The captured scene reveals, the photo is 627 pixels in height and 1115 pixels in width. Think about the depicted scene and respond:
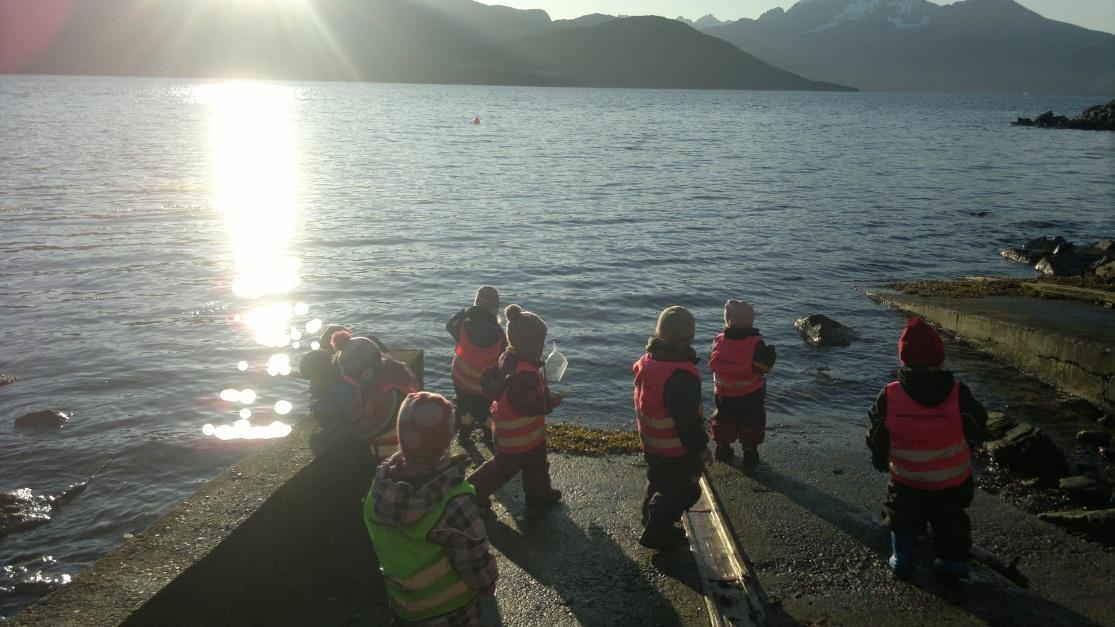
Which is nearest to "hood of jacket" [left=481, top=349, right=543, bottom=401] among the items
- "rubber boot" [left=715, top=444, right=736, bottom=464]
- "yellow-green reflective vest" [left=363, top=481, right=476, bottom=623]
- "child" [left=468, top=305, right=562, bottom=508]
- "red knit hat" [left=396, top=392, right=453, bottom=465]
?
"child" [left=468, top=305, right=562, bottom=508]

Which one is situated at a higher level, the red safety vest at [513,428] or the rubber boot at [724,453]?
the red safety vest at [513,428]

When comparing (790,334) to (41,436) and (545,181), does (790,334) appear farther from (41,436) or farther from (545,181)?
(545,181)

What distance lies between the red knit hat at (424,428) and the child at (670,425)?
91.8 inches

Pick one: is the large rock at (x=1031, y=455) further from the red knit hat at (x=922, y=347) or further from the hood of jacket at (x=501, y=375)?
the hood of jacket at (x=501, y=375)

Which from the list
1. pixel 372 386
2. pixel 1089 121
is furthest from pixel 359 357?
pixel 1089 121

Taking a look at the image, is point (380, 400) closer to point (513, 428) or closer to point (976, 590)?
point (513, 428)

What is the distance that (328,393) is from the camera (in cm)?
632

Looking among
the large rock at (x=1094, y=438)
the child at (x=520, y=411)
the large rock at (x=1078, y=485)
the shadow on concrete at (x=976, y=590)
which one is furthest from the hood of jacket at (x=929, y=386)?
the large rock at (x=1094, y=438)

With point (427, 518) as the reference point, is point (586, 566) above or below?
below

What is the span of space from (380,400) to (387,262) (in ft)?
50.6

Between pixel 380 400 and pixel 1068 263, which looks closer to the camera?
pixel 380 400

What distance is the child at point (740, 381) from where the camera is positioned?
7.86 metres

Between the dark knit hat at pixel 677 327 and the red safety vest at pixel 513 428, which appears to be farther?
the red safety vest at pixel 513 428

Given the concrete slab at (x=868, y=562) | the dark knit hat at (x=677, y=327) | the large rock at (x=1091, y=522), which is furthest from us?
the large rock at (x=1091, y=522)
